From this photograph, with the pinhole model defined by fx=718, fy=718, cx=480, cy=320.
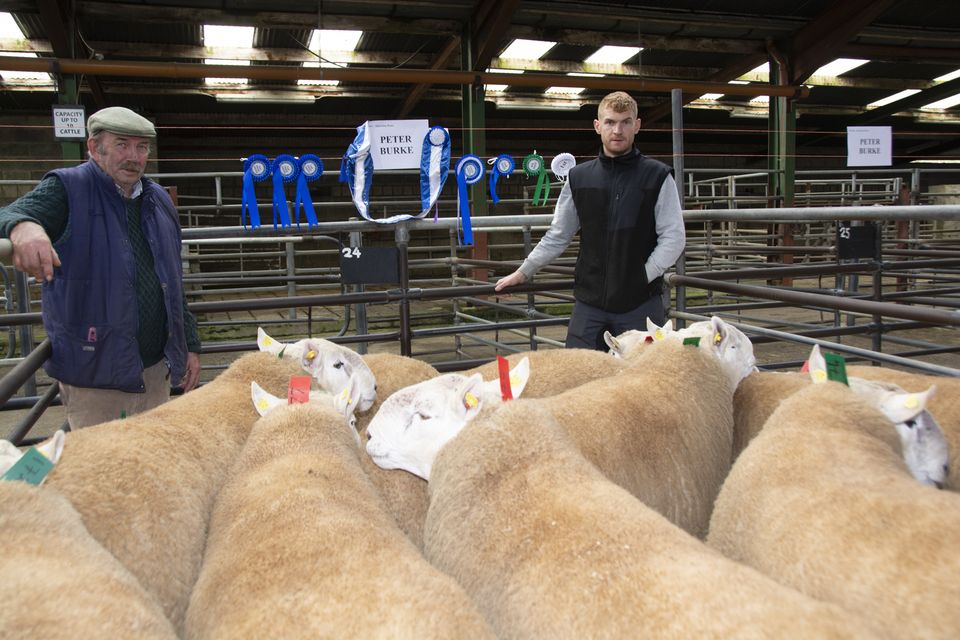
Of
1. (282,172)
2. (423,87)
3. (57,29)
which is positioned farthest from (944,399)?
(423,87)

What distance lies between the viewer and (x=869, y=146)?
16.8 ft

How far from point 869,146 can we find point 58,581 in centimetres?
555

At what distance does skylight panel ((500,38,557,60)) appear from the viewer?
1158cm

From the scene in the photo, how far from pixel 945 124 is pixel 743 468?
20.2 m

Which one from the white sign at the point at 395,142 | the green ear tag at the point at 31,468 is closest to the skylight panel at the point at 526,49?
the white sign at the point at 395,142

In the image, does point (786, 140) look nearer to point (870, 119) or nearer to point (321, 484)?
point (870, 119)

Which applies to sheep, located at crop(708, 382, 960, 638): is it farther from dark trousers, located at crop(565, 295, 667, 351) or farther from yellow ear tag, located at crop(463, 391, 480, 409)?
dark trousers, located at crop(565, 295, 667, 351)

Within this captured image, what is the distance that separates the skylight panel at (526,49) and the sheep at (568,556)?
430 inches

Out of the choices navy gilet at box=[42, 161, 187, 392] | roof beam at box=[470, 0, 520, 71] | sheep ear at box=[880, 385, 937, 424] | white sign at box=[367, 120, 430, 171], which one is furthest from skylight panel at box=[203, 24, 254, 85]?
sheep ear at box=[880, 385, 937, 424]

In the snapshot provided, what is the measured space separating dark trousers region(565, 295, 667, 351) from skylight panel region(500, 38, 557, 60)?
932cm

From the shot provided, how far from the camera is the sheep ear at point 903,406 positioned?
166 centimetres

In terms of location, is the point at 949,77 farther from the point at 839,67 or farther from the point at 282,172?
the point at 282,172

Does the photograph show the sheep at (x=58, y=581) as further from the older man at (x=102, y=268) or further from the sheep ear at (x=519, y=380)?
the older man at (x=102, y=268)

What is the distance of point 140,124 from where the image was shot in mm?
2285
